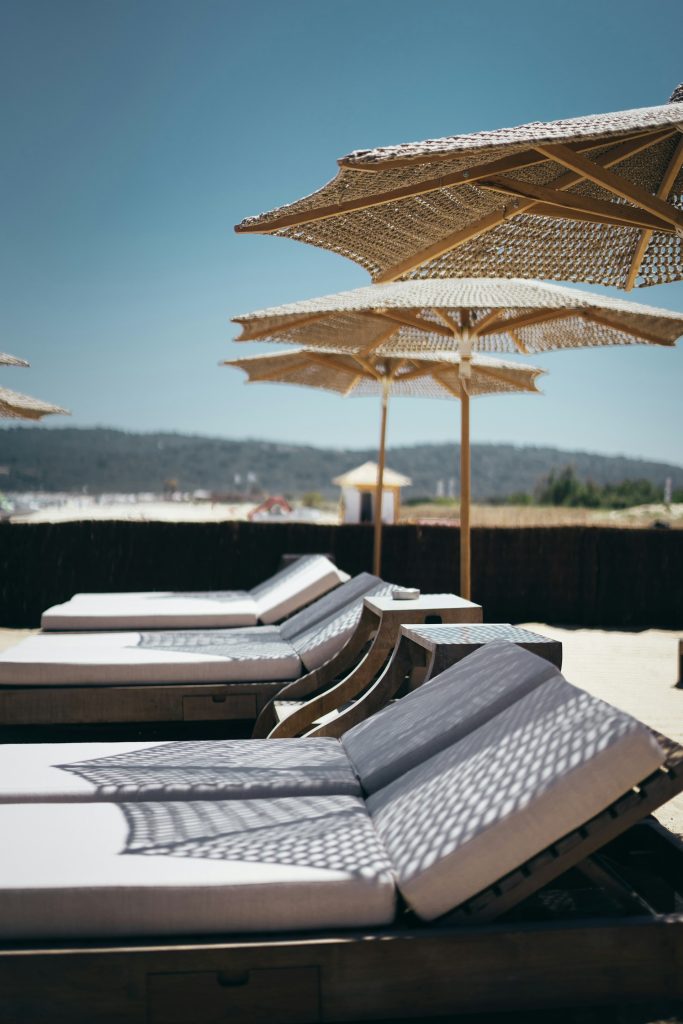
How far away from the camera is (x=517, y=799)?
177 cm

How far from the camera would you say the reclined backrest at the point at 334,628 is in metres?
4.30

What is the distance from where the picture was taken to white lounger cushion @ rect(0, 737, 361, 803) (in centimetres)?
227

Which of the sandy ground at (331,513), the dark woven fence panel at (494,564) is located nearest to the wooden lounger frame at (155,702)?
the dark woven fence panel at (494,564)

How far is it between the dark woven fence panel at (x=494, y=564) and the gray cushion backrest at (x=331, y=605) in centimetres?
434

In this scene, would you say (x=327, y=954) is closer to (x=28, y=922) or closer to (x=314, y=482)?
(x=28, y=922)

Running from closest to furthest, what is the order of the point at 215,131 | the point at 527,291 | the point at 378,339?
the point at 527,291
the point at 378,339
the point at 215,131

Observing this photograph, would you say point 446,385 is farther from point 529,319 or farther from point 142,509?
point 142,509

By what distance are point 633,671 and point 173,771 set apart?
16.0 feet

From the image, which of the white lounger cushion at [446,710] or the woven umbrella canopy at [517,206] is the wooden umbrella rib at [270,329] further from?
the white lounger cushion at [446,710]

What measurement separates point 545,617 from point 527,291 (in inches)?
175

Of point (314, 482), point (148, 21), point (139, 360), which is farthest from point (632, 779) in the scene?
point (139, 360)

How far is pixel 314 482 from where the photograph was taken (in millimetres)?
73000

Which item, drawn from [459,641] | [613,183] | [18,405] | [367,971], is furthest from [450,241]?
[18,405]

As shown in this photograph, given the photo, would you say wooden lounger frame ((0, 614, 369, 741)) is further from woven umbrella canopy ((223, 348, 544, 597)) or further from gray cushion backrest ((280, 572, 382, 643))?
woven umbrella canopy ((223, 348, 544, 597))
